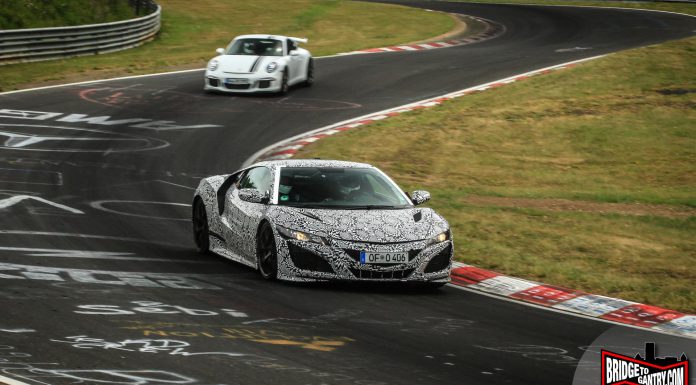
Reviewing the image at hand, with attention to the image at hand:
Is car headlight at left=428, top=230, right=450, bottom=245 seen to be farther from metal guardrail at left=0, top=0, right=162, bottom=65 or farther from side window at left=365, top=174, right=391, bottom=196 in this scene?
metal guardrail at left=0, top=0, right=162, bottom=65

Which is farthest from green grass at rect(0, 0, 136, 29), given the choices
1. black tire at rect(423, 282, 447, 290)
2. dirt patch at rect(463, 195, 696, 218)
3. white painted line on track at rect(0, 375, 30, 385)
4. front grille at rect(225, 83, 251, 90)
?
white painted line on track at rect(0, 375, 30, 385)

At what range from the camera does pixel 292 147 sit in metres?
22.7

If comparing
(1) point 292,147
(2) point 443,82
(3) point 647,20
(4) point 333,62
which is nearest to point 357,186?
(1) point 292,147

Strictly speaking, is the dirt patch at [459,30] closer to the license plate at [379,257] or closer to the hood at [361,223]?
the hood at [361,223]

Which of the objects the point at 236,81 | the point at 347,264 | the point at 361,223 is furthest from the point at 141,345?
the point at 236,81

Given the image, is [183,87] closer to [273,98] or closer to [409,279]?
[273,98]

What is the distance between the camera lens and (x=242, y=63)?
94.6 feet

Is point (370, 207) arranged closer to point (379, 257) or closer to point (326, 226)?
point (326, 226)

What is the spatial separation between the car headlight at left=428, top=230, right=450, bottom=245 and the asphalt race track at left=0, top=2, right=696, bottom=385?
517 millimetres

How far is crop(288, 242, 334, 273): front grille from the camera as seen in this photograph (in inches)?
465

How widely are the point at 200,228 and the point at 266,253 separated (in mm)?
2144

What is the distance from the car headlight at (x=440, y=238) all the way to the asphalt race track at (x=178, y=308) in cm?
52

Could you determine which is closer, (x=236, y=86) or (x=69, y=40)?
(x=236, y=86)

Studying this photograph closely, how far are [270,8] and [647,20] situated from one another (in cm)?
1517
